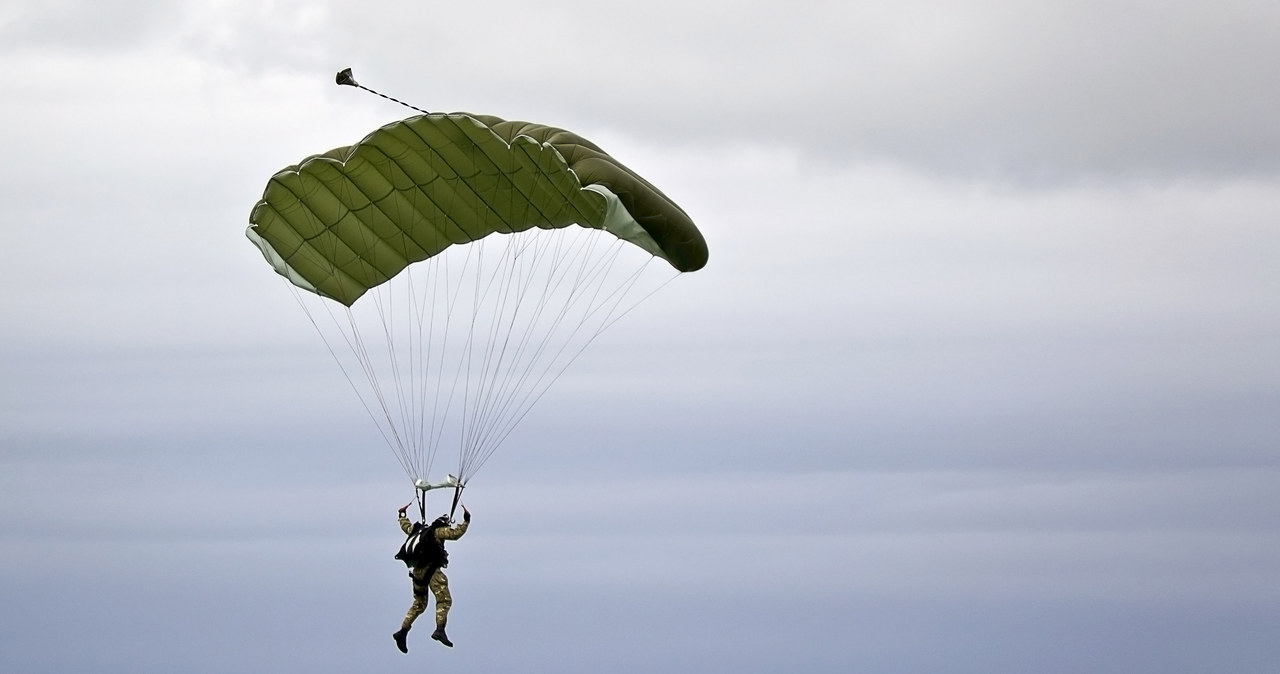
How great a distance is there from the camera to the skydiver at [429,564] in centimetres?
2914

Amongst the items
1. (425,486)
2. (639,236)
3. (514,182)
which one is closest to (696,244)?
(639,236)

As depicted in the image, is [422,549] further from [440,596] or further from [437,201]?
[437,201]

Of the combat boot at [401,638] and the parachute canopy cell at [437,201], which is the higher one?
the parachute canopy cell at [437,201]

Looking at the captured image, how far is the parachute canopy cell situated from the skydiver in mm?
4289

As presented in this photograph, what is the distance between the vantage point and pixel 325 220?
102ft

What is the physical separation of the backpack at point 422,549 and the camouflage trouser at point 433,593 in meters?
0.14

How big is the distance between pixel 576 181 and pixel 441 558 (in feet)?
17.7

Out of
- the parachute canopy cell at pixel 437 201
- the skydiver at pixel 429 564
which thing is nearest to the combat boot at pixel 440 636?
the skydiver at pixel 429 564

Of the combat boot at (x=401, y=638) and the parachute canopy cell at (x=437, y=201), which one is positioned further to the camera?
the combat boot at (x=401, y=638)

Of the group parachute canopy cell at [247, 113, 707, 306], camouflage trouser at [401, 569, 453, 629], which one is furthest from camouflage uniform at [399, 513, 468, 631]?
parachute canopy cell at [247, 113, 707, 306]

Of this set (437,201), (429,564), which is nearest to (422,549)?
(429,564)

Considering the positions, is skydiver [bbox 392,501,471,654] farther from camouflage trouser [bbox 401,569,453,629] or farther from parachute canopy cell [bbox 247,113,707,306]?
parachute canopy cell [bbox 247,113,707,306]

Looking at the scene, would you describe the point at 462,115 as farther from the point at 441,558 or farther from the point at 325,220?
the point at 441,558

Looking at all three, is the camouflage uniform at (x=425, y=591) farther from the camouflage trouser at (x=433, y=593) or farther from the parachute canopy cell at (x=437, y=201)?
the parachute canopy cell at (x=437, y=201)
